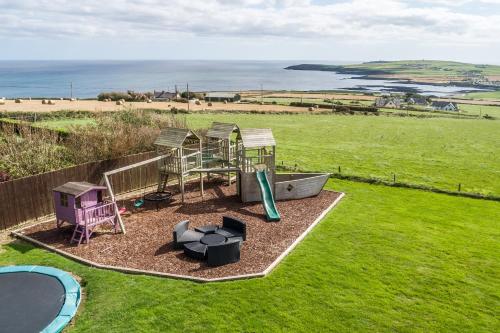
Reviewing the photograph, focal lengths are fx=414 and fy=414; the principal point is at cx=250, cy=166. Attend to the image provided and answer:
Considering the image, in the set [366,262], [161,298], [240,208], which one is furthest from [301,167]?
[161,298]

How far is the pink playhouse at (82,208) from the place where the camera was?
53.2 feet

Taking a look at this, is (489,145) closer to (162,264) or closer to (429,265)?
(429,265)

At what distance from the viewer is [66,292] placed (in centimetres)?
1225

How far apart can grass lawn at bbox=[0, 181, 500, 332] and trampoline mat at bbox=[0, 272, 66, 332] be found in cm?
83

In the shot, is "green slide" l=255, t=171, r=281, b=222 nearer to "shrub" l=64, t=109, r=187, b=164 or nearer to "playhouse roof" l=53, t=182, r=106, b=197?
"playhouse roof" l=53, t=182, r=106, b=197

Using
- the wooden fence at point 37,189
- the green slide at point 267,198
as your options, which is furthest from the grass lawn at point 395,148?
the wooden fence at point 37,189

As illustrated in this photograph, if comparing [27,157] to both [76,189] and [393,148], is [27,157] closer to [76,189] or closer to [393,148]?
[76,189]

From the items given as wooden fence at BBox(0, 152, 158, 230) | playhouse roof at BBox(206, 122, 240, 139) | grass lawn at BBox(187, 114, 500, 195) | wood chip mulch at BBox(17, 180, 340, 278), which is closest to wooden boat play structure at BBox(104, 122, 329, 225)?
wood chip mulch at BBox(17, 180, 340, 278)

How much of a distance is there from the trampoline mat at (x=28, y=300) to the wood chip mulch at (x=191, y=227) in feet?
7.08

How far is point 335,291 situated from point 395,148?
96.7 ft

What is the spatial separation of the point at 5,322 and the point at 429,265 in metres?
13.2

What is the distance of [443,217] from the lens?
20.0 meters

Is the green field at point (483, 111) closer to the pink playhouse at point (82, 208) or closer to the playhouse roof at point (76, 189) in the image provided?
the pink playhouse at point (82, 208)

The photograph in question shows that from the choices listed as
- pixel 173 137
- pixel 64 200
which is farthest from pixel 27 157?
pixel 173 137
